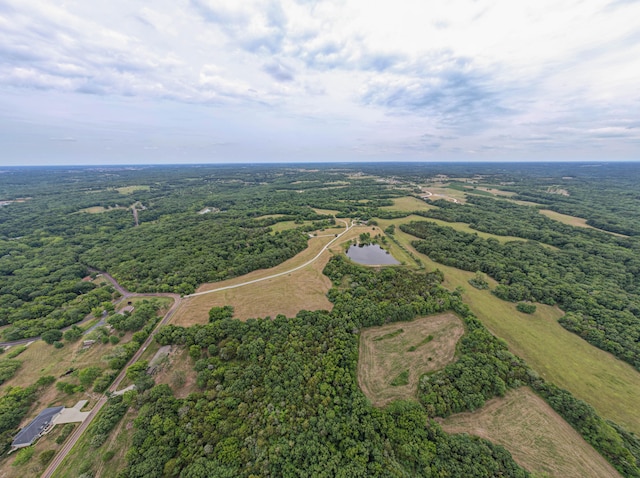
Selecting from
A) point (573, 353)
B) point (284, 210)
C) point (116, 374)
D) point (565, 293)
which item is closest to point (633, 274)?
point (565, 293)

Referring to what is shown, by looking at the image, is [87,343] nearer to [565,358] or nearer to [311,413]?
[311,413]

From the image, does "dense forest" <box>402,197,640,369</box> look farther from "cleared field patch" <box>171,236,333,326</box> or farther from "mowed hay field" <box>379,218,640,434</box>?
"cleared field patch" <box>171,236,333,326</box>

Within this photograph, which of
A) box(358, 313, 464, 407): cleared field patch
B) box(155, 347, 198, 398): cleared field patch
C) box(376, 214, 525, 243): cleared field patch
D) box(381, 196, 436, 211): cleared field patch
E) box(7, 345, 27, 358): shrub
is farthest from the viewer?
box(381, 196, 436, 211): cleared field patch

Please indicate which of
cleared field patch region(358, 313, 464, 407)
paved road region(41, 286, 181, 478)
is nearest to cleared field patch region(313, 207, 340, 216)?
cleared field patch region(358, 313, 464, 407)

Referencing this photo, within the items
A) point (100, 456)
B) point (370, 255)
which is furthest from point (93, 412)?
point (370, 255)

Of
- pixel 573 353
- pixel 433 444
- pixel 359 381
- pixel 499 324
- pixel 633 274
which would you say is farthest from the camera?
pixel 633 274

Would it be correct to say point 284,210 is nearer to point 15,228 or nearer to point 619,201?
point 15,228
